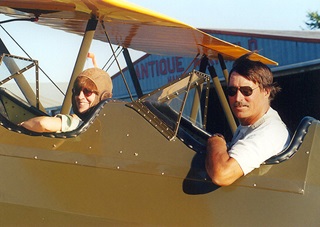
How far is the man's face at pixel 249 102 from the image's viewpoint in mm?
3449

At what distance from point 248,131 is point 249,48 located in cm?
1092

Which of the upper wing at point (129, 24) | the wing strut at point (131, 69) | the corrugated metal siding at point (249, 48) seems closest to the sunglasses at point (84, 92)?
the upper wing at point (129, 24)

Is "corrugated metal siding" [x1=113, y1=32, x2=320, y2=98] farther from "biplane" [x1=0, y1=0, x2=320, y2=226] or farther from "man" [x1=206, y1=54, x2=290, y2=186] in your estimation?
"biplane" [x1=0, y1=0, x2=320, y2=226]

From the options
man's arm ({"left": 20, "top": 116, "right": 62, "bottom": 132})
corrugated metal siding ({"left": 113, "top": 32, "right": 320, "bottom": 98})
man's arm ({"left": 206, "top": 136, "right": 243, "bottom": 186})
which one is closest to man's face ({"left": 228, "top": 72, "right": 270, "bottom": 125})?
man's arm ({"left": 206, "top": 136, "right": 243, "bottom": 186})

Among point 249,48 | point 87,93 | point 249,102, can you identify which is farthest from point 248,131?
point 249,48

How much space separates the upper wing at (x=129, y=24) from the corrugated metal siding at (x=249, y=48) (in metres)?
4.01

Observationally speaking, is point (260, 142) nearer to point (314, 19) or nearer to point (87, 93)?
point (87, 93)

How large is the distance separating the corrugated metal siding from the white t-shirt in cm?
779

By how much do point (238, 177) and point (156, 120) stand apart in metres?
0.61

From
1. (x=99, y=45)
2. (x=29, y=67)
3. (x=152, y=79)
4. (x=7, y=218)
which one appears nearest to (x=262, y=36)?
(x=152, y=79)

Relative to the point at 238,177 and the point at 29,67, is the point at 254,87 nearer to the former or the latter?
the point at 238,177

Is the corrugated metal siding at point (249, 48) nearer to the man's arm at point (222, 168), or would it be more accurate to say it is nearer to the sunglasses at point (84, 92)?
the sunglasses at point (84, 92)

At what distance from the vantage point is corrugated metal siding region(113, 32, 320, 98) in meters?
13.0

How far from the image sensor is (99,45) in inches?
304
